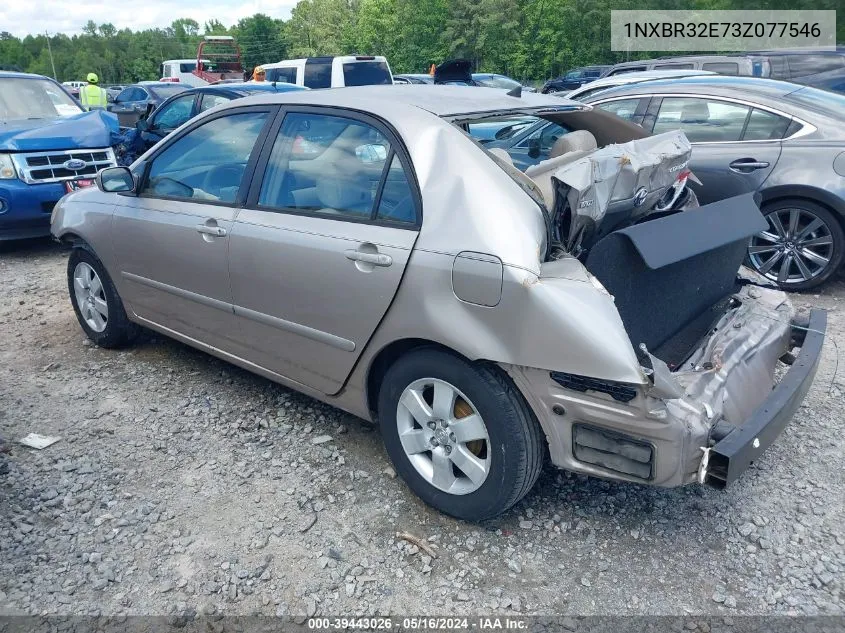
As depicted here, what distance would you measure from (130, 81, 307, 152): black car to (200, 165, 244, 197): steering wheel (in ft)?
20.8

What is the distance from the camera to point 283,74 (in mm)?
15305

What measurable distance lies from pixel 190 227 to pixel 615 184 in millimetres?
2238

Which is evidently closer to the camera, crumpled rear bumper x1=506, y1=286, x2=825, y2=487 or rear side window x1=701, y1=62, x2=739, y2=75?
crumpled rear bumper x1=506, y1=286, x2=825, y2=487

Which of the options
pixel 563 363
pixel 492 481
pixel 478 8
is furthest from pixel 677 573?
pixel 478 8

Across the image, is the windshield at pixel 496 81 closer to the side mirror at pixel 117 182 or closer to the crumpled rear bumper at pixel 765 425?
the side mirror at pixel 117 182

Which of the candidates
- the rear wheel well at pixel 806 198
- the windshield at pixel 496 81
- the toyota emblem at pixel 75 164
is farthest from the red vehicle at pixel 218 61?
the rear wheel well at pixel 806 198

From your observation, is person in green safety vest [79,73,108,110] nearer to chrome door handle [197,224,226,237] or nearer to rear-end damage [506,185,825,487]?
chrome door handle [197,224,226,237]

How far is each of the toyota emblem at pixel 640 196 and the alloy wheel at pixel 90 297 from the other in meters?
3.48

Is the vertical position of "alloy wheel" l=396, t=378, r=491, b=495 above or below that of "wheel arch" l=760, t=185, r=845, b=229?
below

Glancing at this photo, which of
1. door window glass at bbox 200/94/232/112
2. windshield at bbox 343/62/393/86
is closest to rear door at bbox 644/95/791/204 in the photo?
door window glass at bbox 200/94/232/112

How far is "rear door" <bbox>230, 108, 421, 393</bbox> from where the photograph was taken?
9.66 feet

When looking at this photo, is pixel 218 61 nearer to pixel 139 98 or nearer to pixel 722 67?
pixel 139 98

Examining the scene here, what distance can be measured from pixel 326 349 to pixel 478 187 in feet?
3.50

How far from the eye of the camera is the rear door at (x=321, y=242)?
2.94m
